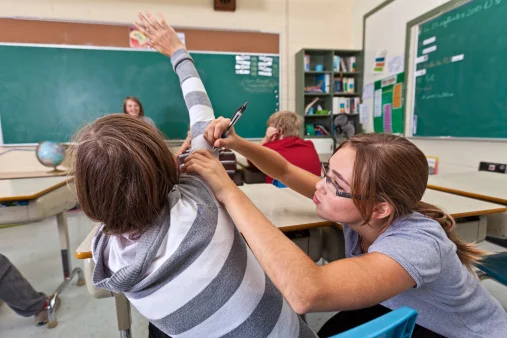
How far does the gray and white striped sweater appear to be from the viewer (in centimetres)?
49

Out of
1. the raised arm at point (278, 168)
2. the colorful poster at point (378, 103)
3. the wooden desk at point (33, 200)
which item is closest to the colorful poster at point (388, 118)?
the colorful poster at point (378, 103)

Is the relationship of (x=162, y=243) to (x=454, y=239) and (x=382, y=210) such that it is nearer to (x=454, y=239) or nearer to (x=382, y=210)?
(x=382, y=210)

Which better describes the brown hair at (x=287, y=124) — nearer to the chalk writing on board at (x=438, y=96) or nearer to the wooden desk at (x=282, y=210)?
the wooden desk at (x=282, y=210)

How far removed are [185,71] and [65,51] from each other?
335 cm

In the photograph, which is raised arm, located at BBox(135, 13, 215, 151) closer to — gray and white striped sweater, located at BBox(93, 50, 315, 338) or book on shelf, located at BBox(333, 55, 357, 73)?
gray and white striped sweater, located at BBox(93, 50, 315, 338)

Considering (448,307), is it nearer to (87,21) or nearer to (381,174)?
(381,174)

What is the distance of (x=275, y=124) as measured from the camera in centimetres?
229

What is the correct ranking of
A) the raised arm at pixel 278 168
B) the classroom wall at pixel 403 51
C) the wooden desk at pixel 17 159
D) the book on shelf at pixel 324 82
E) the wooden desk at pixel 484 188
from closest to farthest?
the raised arm at pixel 278 168, the wooden desk at pixel 484 188, the classroom wall at pixel 403 51, the wooden desk at pixel 17 159, the book on shelf at pixel 324 82

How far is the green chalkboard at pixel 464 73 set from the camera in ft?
7.60

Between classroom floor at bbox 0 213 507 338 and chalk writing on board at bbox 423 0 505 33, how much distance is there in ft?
6.40

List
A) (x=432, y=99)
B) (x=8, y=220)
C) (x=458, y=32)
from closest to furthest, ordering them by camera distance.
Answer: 1. (x=8, y=220)
2. (x=458, y=32)
3. (x=432, y=99)

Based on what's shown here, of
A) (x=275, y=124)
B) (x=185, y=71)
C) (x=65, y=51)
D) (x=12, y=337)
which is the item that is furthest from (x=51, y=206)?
(x=65, y=51)

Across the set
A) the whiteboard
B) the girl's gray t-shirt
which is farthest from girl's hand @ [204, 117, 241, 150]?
the whiteboard

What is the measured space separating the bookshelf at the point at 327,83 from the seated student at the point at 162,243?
3572 mm
